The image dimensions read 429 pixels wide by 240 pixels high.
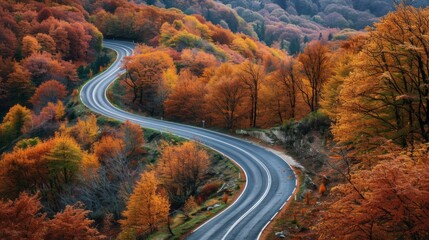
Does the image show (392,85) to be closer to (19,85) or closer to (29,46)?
(19,85)

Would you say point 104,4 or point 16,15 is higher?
point 104,4

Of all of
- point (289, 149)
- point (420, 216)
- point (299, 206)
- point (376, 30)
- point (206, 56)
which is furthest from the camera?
point (206, 56)

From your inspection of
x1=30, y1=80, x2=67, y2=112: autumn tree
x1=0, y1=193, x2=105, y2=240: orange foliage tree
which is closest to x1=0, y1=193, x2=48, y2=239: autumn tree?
x1=0, y1=193, x2=105, y2=240: orange foliage tree

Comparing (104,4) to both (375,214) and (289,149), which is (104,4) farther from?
(375,214)

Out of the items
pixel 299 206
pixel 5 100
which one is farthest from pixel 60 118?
pixel 299 206

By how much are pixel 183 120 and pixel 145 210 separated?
3737cm

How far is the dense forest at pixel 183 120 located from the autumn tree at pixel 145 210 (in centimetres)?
12

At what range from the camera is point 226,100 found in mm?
58844

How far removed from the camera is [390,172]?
14227mm

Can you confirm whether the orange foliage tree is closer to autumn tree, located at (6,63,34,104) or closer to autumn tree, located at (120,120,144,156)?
autumn tree, located at (120,120,144,156)

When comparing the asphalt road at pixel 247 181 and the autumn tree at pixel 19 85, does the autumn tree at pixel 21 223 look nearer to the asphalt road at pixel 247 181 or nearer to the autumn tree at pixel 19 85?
the asphalt road at pixel 247 181

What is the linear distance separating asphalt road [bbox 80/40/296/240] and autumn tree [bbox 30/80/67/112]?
11.2 metres

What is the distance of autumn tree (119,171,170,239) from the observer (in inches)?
1194

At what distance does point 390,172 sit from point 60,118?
67.1m
